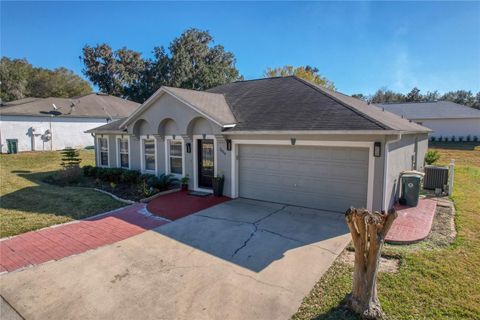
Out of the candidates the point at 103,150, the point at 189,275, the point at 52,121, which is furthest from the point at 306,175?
the point at 52,121

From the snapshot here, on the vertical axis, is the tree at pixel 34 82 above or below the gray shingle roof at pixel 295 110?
above

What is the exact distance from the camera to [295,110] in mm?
10312

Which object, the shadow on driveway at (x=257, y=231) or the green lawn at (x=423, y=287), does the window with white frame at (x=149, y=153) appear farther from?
the green lawn at (x=423, y=287)

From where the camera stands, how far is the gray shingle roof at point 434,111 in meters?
34.6

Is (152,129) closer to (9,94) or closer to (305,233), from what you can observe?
(305,233)

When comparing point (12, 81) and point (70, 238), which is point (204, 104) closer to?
point (70, 238)

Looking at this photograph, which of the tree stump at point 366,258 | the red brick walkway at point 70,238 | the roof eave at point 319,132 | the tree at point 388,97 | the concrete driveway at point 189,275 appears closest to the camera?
the tree stump at point 366,258

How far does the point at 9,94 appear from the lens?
42.0 meters

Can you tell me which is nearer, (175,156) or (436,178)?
(436,178)

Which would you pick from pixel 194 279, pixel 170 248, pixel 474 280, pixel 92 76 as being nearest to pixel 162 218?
pixel 170 248

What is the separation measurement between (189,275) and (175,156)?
8.14m

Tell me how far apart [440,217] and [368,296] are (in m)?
6.19

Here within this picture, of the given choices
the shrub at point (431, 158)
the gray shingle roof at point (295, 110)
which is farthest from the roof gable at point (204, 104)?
the shrub at point (431, 158)

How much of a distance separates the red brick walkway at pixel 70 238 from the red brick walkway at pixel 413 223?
6430 millimetres
